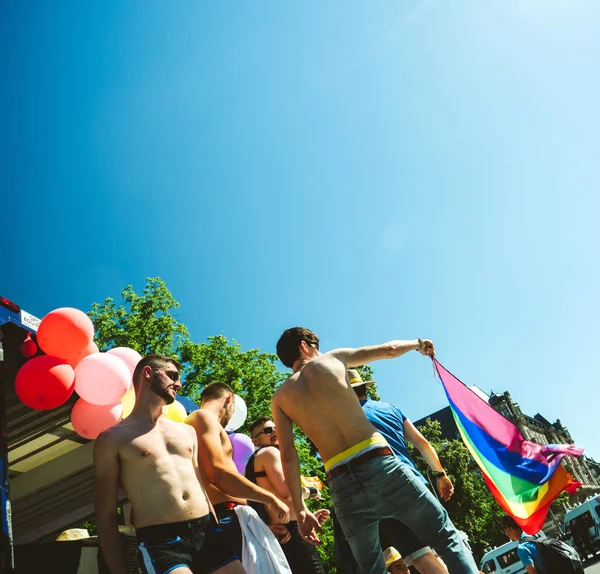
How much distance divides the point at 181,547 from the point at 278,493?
175 centimetres

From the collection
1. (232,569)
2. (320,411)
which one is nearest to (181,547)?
(232,569)

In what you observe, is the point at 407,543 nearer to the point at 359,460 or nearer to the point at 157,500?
the point at 359,460

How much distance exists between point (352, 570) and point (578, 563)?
3.39 metres

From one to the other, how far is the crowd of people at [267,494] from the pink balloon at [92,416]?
124cm

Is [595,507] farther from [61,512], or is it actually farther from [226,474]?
[226,474]

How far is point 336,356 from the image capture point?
326 centimetres

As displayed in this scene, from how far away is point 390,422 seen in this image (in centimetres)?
440

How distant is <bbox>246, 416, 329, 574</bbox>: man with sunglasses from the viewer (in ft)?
13.0

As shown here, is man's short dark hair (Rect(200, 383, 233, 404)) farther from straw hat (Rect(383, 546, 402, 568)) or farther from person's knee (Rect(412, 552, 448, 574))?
straw hat (Rect(383, 546, 402, 568))

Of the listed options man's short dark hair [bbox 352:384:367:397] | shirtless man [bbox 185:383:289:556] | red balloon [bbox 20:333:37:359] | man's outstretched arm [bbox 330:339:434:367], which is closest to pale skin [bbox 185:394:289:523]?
shirtless man [bbox 185:383:289:556]

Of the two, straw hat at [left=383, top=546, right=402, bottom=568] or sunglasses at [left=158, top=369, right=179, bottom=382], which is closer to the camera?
sunglasses at [left=158, top=369, right=179, bottom=382]

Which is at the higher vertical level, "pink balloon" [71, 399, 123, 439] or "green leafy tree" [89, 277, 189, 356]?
"green leafy tree" [89, 277, 189, 356]

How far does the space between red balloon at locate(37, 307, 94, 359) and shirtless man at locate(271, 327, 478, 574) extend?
6.61ft

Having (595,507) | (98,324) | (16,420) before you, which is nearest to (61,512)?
(16,420)
